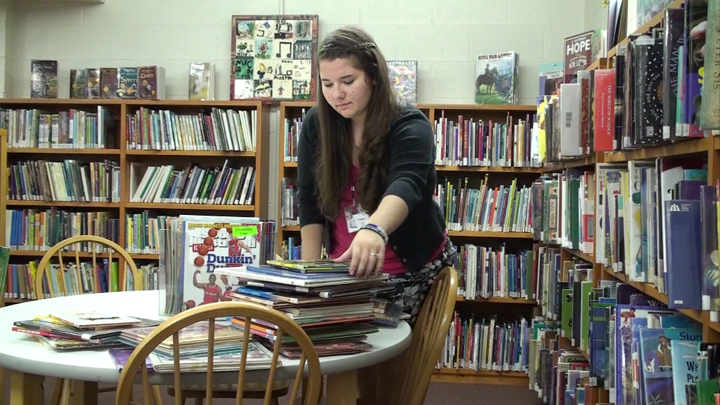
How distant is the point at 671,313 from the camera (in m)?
1.86

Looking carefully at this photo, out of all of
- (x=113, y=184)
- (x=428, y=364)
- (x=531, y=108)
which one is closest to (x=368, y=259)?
(x=428, y=364)

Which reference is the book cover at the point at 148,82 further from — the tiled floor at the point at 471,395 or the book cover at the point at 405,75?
the tiled floor at the point at 471,395

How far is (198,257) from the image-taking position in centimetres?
158

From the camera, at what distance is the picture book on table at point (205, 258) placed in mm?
1576

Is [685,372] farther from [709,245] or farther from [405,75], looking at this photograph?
[405,75]

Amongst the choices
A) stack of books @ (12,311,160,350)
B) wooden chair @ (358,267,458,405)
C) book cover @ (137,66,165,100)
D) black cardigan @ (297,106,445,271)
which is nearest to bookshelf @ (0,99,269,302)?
book cover @ (137,66,165,100)

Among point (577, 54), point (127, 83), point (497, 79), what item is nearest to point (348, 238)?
point (577, 54)

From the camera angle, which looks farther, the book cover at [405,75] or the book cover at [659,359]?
the book cover at [405,75]

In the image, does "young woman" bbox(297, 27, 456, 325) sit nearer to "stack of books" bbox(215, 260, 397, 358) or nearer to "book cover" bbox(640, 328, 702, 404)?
"stack of books" bbox(215, 260, 397, 358)

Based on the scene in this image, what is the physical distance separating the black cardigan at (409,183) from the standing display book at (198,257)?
0.98 feet

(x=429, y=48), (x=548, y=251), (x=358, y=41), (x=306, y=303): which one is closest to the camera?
(x=306, y=303)

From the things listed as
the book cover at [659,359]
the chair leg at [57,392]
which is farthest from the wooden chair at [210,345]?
the chair leg at [57,392]

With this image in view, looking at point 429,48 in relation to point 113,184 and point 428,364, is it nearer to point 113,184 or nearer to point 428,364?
point 113,184

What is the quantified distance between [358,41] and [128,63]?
10.4ft
